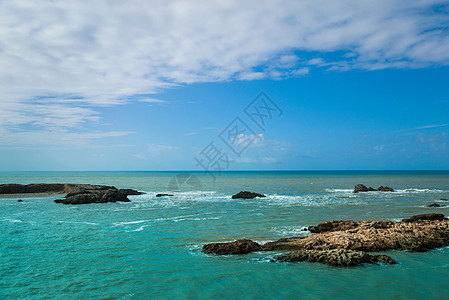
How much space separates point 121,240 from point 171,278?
7.32 meters

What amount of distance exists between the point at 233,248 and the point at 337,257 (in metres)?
4.86

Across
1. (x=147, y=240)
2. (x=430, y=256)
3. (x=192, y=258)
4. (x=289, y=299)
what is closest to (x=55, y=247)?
(x=147, y=240)

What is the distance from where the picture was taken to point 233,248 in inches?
597

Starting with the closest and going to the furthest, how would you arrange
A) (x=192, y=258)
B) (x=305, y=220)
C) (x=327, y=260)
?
(x=327, y=260) → (x=192, y=258) → (x=305, y=220)

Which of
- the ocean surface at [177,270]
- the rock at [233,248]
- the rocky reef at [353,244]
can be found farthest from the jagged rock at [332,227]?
the rock at [233,248]

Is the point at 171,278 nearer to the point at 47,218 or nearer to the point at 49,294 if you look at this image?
the point at 49,294

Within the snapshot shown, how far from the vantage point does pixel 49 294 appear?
10.6 meters

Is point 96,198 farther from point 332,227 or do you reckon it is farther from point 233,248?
point 332,227

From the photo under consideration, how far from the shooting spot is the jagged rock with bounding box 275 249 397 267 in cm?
1300

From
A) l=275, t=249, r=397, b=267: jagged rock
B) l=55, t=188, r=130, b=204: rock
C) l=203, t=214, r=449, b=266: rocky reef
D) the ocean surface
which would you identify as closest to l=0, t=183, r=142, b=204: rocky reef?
l=55, t=188, r=130, b=204: rock

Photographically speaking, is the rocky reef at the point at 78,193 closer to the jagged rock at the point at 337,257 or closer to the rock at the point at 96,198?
the rock at the point at 96,198

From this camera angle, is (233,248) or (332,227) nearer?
(233,248)

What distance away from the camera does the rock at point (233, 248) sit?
15047 millimetres

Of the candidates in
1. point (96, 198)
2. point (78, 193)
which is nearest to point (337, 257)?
point (96, 198)
